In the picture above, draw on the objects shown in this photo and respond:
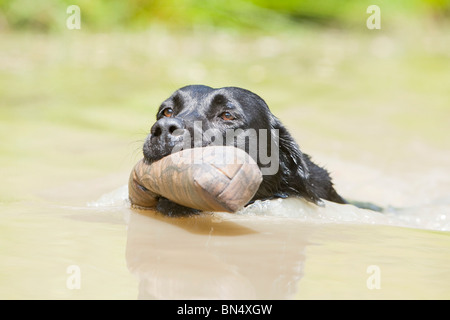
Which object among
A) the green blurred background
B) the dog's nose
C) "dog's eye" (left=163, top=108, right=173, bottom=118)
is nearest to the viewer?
the dog's nose

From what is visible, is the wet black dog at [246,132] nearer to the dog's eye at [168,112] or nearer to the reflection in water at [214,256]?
the dog's eye at [168,112]

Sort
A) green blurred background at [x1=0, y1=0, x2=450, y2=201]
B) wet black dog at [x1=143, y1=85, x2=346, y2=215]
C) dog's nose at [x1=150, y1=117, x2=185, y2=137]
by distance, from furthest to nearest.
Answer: green blurred background at [x1=0, y1=0, x2=450, y2=201] → wet black dog at [x1=143, y1=85, x2=346, y2=215] → dog's nose at [x1=150, y1=117, x2=185, y2=137]

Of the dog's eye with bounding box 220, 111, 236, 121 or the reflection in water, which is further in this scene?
the dog's eye with bounding box 220, 111, 236, 121

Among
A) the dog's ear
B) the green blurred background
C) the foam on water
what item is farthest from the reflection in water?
the green blurred background

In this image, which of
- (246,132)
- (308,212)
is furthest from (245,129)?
(308,212)

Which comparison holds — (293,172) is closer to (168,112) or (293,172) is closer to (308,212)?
(308,212)

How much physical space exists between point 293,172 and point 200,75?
5.62m

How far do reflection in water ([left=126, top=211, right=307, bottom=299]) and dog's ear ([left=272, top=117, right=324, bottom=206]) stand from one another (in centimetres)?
55

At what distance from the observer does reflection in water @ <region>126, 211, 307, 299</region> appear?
2.51 meters

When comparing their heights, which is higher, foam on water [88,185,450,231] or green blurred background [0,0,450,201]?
green blurred background [0,0,450,201]

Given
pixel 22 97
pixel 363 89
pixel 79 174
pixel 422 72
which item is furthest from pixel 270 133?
pixel 422 72

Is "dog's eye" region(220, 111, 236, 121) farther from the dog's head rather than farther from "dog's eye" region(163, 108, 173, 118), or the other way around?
"dog's eye" region(163, 108, 173, 118)

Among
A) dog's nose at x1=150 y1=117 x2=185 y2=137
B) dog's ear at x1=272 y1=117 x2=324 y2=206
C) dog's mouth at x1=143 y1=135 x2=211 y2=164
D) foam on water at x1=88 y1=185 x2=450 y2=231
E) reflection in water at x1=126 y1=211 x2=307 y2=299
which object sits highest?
dog's nose at x1=150 y1=117 x2=185 y2=137

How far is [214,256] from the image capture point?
2936mm
